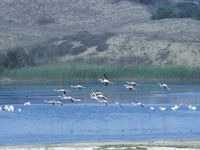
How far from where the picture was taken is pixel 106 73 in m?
106

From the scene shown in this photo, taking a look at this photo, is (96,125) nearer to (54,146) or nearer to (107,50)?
(54,146)

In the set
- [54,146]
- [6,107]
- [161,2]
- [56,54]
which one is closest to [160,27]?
[56,54]

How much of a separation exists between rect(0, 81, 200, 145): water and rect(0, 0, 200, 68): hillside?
31177mm

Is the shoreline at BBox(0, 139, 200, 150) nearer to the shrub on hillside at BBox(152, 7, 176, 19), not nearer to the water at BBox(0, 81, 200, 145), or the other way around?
the water at BBox(0, 81, 200, 145)

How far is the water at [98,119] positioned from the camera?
5762 centimetres

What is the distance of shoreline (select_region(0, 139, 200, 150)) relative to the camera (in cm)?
4840

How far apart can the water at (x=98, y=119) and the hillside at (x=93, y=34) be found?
102 ft

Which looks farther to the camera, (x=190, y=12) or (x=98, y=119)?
(x=190, y=12)

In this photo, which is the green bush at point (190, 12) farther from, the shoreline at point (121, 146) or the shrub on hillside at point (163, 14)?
the shoreline at point (121, 146)

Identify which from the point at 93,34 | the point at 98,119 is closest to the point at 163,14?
the point at 93,34

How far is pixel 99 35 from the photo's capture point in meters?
137

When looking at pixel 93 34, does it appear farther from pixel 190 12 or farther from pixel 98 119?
pixel 98 119

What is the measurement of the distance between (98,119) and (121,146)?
17069mm

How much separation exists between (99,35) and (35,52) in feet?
36.3
